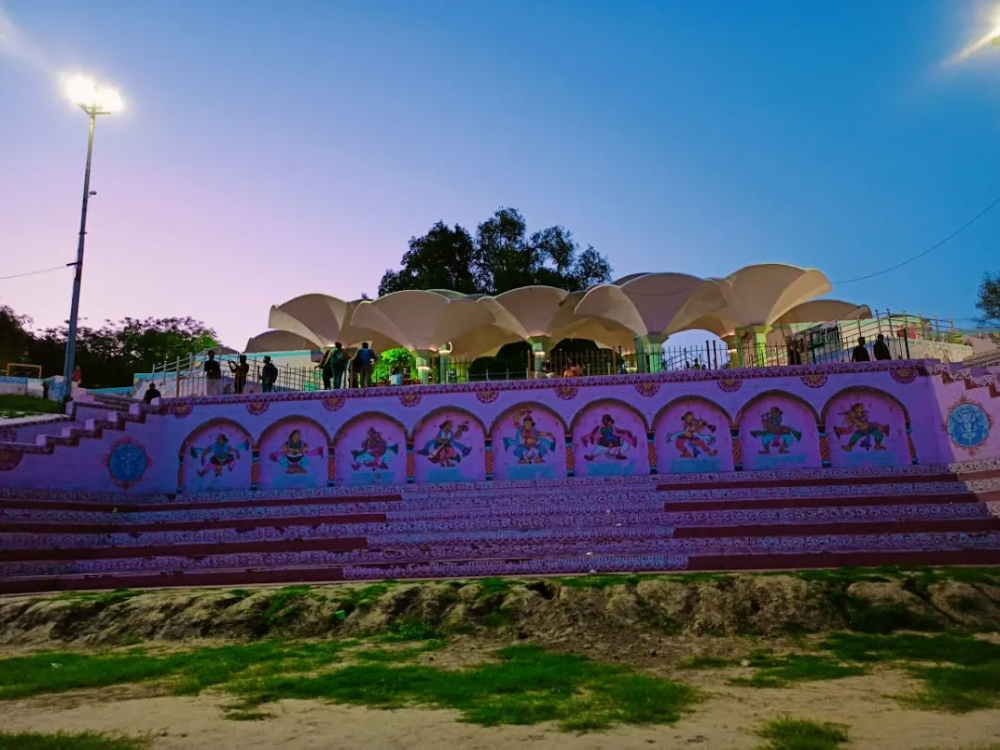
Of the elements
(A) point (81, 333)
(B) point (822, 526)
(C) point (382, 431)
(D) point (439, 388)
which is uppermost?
(A) point (81, 333)

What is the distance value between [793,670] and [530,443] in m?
11.2

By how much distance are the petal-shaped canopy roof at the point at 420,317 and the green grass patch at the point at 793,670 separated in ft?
60.0

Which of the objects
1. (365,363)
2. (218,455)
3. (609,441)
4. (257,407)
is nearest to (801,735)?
(609,441)

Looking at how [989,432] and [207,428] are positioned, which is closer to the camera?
[989,432]

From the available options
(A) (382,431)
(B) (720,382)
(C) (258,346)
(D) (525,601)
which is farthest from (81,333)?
(D) (525,601)

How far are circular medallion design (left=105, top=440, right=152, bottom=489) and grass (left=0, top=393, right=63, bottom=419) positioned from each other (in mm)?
6369

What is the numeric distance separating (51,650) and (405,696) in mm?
4935

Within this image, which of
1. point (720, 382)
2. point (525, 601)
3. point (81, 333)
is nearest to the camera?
point (525, 601)

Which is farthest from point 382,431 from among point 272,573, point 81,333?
point 81,333

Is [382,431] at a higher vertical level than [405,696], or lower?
higher

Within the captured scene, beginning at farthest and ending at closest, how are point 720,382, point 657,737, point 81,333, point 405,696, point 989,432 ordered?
1. point 81,333
2. point 720,382
3. point 989,432
4. point 405,696
5. point 657,737

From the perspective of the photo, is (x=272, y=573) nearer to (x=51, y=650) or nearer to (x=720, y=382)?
(x=51, y=650)

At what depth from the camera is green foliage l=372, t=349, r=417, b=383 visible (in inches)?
1132

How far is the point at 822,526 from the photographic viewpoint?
11578 millimetres
